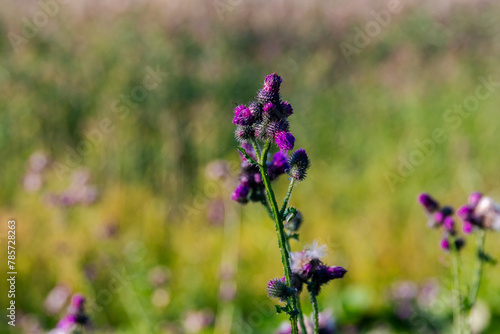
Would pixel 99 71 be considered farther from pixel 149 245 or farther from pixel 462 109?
pixel 462 109

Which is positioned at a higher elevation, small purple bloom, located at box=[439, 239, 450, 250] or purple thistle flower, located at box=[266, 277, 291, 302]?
small purple bloom, located at box=[439, 239, 450, 250]

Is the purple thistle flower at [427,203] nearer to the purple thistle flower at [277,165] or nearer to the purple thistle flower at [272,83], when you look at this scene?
the purple thistle flower at [277,165]

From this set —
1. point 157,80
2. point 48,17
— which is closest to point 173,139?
point 157,80

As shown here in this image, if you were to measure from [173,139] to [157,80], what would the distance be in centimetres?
81

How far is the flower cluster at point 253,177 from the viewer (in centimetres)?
128

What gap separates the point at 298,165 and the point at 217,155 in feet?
20.9

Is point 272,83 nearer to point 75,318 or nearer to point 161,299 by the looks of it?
point 75,318

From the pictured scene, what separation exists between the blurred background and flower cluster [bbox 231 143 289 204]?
142cm

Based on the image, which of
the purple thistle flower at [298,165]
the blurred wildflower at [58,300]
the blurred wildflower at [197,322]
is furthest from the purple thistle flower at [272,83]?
the blurred wildflower at [58,300]

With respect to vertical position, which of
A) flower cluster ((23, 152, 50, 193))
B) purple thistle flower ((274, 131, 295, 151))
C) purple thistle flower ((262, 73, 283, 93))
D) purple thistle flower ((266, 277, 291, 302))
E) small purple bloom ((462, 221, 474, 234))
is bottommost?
→ purple thistle flower ((266, 277, 291, 302))

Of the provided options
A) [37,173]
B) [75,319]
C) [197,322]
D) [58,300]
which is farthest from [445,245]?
[37,173]

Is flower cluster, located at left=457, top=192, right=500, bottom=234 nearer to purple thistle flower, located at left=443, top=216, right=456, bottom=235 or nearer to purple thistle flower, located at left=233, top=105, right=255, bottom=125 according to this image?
purple thistle flower, located at left=443, top=216, right=456, bottom=235

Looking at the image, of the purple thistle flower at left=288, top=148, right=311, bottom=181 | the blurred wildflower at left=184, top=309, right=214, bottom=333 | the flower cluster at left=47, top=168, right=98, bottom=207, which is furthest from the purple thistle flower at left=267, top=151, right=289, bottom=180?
the flower cluster at left=47, top=168, right=98, bottom=207

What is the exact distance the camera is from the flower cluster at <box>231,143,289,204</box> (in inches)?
A: 50.4
